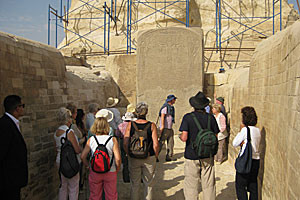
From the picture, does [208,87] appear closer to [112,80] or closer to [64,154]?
[112,80]

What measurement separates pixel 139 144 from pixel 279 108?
1667mm

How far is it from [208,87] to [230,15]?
10.2 metres

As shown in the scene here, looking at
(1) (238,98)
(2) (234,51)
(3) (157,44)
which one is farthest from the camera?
(2) (234,51)

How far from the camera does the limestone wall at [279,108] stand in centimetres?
221

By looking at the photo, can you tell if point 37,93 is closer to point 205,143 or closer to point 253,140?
point 205,143

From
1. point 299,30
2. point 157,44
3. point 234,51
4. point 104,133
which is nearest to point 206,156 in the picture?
point 104,133

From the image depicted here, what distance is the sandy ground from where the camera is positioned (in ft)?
13.4

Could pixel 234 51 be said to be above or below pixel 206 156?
above

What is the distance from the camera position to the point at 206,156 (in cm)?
315

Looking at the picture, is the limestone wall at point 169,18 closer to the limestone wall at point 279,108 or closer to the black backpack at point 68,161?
the limestone wall at point 279,108

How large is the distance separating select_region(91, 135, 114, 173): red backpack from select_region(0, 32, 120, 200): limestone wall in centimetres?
121

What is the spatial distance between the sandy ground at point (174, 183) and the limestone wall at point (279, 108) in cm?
95

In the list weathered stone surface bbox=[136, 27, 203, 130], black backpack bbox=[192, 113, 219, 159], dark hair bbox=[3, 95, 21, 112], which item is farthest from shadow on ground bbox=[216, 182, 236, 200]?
weathered stone surface bbox=[136, 27, 203, 130]

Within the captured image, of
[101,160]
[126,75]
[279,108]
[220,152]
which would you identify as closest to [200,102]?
[279,108]
